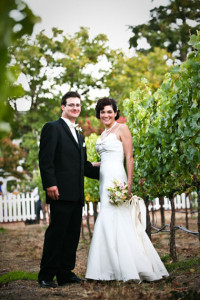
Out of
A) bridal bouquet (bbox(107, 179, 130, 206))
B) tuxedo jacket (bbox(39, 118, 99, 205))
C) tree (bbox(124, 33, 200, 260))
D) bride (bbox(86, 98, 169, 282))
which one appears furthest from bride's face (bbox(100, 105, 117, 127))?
bridal bouquet (bbox(107, 179, 130, 206))

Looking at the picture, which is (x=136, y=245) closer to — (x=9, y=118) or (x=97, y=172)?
(x=97, y=172)

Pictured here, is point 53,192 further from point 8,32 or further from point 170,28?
point 170,28

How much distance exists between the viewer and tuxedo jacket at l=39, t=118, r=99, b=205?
4.08m

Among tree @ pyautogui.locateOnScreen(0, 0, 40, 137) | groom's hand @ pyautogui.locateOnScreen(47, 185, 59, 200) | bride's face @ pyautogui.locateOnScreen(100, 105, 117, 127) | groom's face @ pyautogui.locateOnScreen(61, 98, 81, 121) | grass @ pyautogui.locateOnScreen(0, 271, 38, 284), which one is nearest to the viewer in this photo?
tree @ pyautogui.locateOnScreen(0, 0, 40, 137)

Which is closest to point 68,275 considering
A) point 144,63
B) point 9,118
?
point 9,118

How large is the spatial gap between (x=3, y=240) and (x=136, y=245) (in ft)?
25.9

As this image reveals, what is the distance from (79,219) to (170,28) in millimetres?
21636

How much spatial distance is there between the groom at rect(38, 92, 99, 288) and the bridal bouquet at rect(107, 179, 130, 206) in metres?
0.34

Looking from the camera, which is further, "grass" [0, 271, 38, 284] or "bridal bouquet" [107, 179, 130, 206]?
"grass" [0, 271, 38, 284]

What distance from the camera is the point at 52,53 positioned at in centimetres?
1992

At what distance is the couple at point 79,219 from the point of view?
13.3ft

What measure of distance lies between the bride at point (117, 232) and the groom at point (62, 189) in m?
0.27

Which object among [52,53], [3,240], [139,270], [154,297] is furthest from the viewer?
[52,53]

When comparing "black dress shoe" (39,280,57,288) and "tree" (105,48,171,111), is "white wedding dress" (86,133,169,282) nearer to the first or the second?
"black dress shoe" (39,280,57,288)
